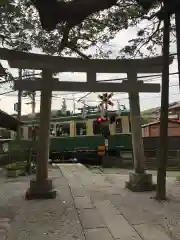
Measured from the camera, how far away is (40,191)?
8547 mm

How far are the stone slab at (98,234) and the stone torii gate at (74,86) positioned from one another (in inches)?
124

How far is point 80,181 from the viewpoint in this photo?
11672mm

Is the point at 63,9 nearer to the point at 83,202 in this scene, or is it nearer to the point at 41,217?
the point at 41,217

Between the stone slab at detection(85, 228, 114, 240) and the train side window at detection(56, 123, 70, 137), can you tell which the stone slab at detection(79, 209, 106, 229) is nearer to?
the stone slab at detection(85, 228, 114, 240)

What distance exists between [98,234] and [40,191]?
3514 mm

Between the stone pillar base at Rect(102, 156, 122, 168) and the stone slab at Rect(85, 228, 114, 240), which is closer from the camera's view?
the stone slab at Rect(85, 228, 114, 240)

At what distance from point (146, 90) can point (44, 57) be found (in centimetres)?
320

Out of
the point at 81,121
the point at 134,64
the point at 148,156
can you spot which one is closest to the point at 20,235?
the point at 134,64

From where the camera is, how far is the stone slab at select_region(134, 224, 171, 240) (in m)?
5.11

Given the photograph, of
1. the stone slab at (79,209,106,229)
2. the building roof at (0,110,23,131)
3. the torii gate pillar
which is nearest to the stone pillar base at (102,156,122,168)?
the building roof at (0,110,23,131)

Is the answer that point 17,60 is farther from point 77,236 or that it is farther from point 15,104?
point 15,104

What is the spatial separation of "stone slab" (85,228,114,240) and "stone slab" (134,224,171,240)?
52 centimetres

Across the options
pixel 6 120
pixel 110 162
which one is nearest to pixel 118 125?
pixel 110 162

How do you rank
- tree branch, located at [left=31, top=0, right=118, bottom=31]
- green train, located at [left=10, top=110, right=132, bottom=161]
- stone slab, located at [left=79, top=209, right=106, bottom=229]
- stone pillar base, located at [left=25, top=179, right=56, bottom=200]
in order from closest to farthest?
tree branch, located at [left=31, top=0, right=118, bottom=31] → stone slab, located at [left=79, top=209, right=106, bottom=229] → stone pillar base, located at [left=25, top=179, right=56, bottom=200] → green train, located at [left=10, top=110, right=132, bottom=161]
